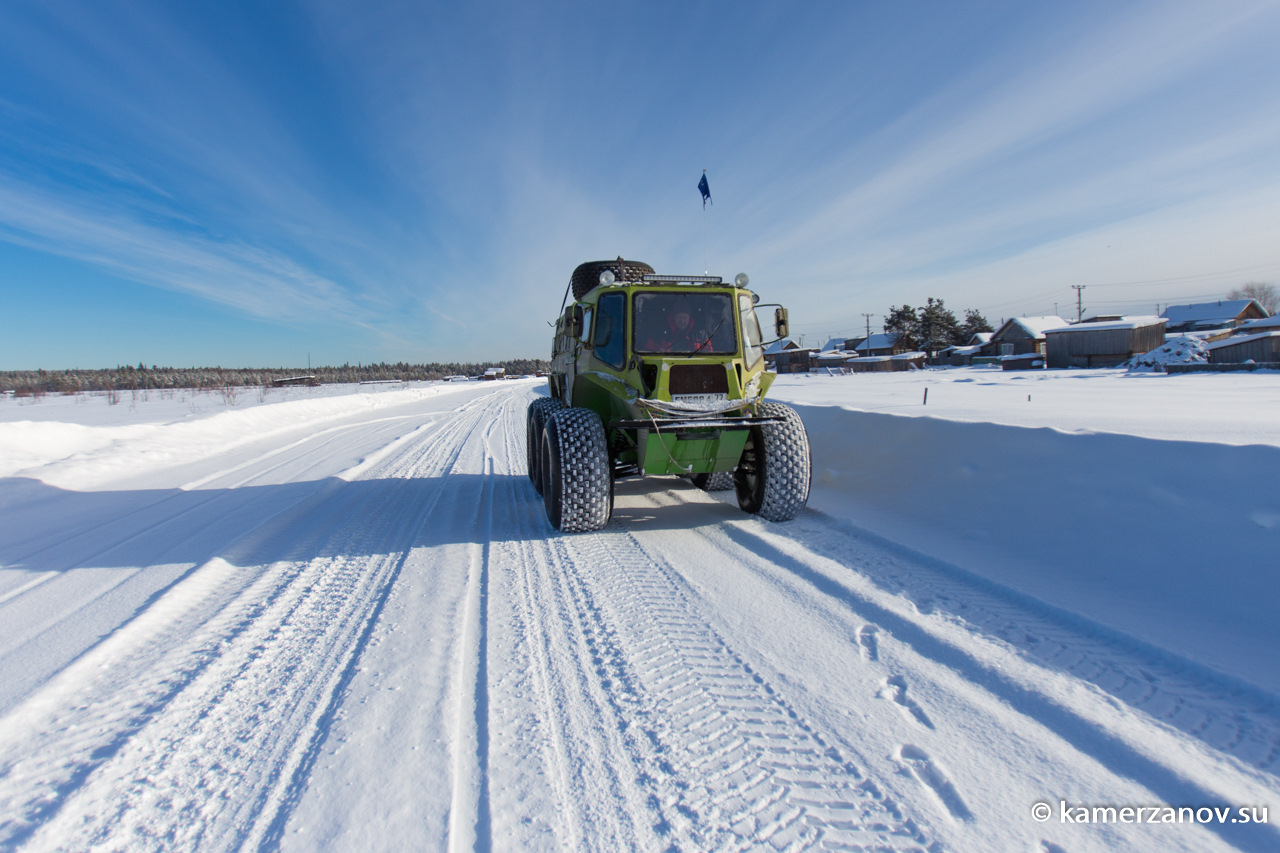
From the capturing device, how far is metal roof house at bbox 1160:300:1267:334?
1777 inches

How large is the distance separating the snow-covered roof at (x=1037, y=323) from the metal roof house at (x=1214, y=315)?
7926 millimetres

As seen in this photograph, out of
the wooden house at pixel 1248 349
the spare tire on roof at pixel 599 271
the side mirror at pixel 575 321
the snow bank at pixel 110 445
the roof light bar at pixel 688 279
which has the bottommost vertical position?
the wooden house at pixel 1248 349

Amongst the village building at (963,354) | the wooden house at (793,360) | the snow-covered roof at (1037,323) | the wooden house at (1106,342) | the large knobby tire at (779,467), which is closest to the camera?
the large knobby tire at (779,467)

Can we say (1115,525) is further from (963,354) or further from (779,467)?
(963,354)

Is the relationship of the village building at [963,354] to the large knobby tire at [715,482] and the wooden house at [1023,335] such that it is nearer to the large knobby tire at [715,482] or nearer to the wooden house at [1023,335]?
the wooden house at [1023,335]

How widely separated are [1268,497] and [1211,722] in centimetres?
196

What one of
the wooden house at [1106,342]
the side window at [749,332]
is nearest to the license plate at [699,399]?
the side window at [749,332]

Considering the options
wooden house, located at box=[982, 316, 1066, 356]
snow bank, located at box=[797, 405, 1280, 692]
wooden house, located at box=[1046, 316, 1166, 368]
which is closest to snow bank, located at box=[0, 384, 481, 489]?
snow bank, located at box=[797, 405, 1280, 692]

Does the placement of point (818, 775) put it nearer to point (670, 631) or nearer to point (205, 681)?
point (670, 631)

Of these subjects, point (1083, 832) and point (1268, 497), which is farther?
point (1268, 497)

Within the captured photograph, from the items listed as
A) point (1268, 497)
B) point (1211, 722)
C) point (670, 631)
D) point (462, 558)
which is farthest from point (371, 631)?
point (1268, 497)

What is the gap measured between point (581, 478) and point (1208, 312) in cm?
6505

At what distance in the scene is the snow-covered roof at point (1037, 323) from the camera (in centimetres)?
4478

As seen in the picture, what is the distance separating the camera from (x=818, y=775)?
2115 millimetres
